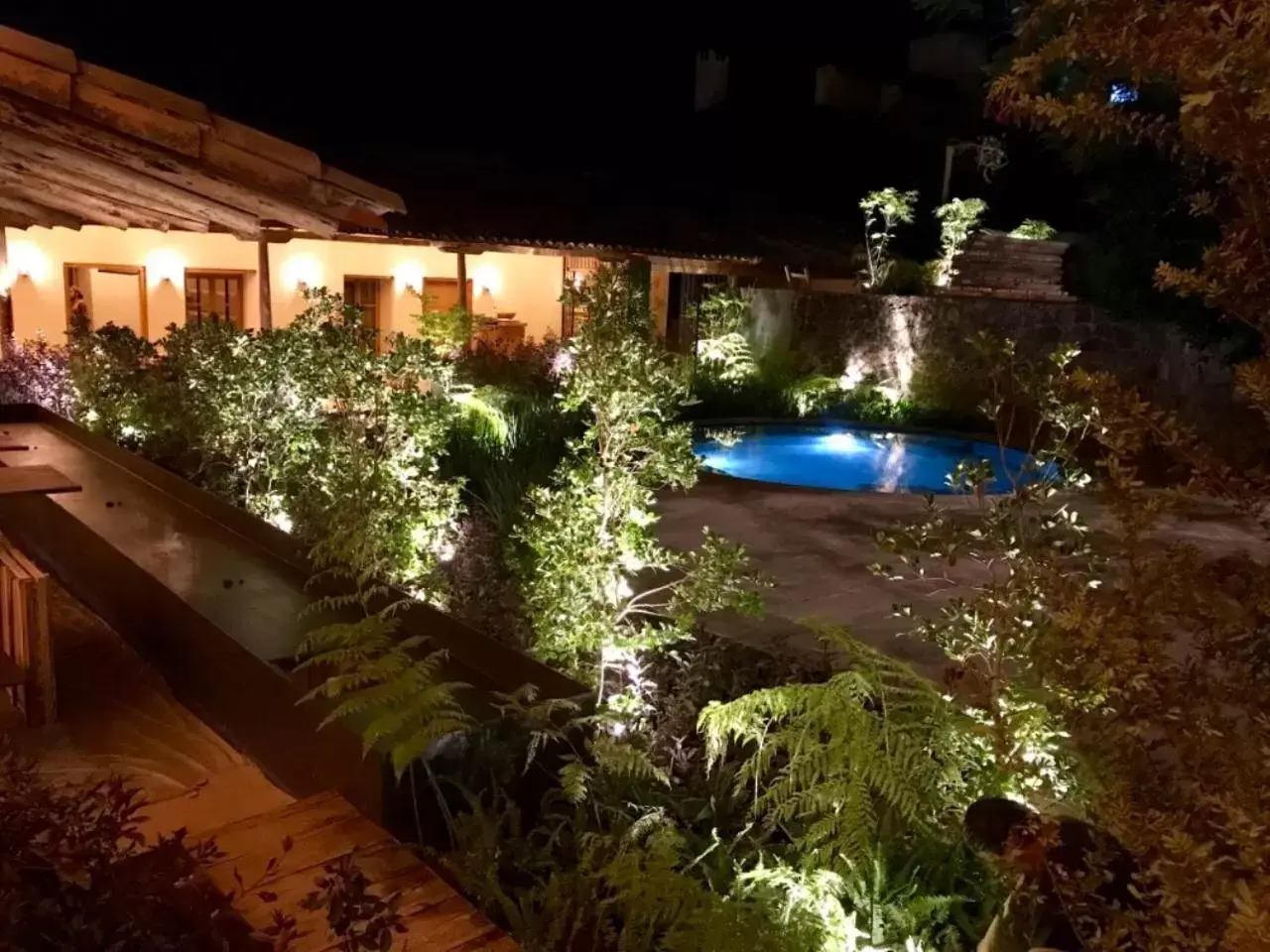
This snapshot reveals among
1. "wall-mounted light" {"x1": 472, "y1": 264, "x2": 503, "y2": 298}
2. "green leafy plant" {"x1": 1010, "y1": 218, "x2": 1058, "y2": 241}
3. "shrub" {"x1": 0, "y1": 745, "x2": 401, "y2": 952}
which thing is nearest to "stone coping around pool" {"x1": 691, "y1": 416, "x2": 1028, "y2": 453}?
"wall-mounted light" {"x1": 472, "y1": 264, "x2": 503, "y2": 298}

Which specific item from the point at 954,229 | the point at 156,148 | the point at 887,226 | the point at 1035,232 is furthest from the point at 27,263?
the point at 1035,232

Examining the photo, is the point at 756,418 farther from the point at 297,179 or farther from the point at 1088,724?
the point at 1088,724

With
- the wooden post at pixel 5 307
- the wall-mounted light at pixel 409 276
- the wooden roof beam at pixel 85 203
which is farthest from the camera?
the wall-mounted light at pixel 409 276

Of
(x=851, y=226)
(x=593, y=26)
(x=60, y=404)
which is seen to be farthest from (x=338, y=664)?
(x=593, y=26)

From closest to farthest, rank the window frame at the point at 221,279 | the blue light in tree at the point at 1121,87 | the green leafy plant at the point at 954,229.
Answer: the blue light in tree at the point at 1121,87 < the window frame at the point at 221,279 < the green leafy plant at the point at 954,229

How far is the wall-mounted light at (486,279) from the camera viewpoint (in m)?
18.4

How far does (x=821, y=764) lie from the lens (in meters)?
3.77

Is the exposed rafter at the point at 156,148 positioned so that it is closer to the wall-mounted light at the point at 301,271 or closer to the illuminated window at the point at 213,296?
the wall-mounted light at the point at 301,271

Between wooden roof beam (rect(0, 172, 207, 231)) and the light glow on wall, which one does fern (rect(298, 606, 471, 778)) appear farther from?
the light glow on wall

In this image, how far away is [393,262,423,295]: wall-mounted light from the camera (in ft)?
56.3

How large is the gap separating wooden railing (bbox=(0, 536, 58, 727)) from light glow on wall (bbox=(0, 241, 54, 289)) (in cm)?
1057

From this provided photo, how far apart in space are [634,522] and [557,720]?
159cm

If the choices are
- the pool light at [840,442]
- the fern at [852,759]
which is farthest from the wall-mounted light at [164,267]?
the fern at [852,759]

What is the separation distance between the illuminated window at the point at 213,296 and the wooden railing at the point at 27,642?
11573mm
